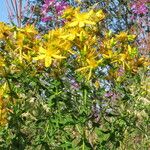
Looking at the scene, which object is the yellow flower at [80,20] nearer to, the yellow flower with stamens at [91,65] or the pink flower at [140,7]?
the yellow flower with stamens at [91,65]

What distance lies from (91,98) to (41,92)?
276 millimetres

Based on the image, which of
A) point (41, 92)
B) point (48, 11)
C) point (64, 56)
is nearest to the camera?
point (64, 56)

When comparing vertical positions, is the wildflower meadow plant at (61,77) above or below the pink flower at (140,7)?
below

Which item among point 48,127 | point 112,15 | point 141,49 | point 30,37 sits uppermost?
point 112,15

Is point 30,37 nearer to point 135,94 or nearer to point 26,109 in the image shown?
point 26,109

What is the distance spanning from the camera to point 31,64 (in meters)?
2.81

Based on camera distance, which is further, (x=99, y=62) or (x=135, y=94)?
(x=135, y=94)

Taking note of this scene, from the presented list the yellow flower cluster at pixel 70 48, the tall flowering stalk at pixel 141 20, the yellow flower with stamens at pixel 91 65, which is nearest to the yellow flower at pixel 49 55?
the yellow flower cluster at pixel 70 48

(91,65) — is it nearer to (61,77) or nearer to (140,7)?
(61,77)

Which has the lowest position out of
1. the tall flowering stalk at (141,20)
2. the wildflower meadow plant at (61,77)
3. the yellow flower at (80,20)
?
the wildflower meadow plant at (61,77)

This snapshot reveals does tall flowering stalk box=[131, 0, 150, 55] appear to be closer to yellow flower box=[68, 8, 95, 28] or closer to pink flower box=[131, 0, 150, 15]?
pink flower box=[131, 0, 150, 15]

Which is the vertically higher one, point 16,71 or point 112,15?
point 112,15

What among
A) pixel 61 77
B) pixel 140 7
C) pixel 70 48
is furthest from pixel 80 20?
pixel 140 7

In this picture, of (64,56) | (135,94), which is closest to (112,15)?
Result: (135,94)
